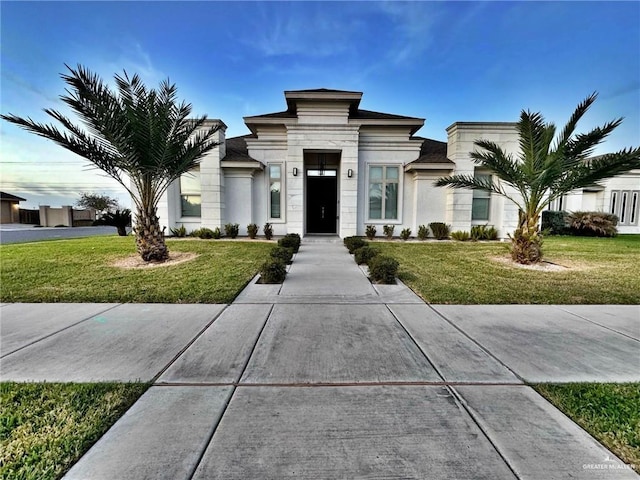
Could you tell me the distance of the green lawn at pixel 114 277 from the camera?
196 inches

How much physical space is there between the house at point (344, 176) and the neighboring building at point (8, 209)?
3707 cm

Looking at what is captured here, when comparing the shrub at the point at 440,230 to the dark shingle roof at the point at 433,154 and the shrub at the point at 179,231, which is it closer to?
the dark shingle roof at the point at 433,154

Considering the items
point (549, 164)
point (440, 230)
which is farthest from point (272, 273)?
point (440, 230)

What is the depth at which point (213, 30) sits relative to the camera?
11.3 meters

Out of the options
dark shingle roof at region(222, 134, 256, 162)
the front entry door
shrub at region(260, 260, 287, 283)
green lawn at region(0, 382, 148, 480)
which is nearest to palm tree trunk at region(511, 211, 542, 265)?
shrub at region(260, 260, 287, 283)

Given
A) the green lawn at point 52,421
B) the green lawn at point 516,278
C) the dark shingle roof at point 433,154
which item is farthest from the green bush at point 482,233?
the green lawn at point 52,421

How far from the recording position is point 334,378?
2559mm

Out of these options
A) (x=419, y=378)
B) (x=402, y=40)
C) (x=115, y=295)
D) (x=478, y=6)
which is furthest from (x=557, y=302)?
(x=402, y=40)

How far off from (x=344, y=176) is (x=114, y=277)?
909cm

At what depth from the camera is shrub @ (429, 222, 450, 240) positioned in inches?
518

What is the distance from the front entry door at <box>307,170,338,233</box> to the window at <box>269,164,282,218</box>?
1.83m

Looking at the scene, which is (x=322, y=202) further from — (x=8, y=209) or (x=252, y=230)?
(x=8, y=209)

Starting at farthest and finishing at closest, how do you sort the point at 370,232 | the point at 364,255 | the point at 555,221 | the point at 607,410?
the point at 555,221
the point at 370,232
the point at 364,255
the point at 607,410

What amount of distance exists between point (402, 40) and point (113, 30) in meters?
12.0
